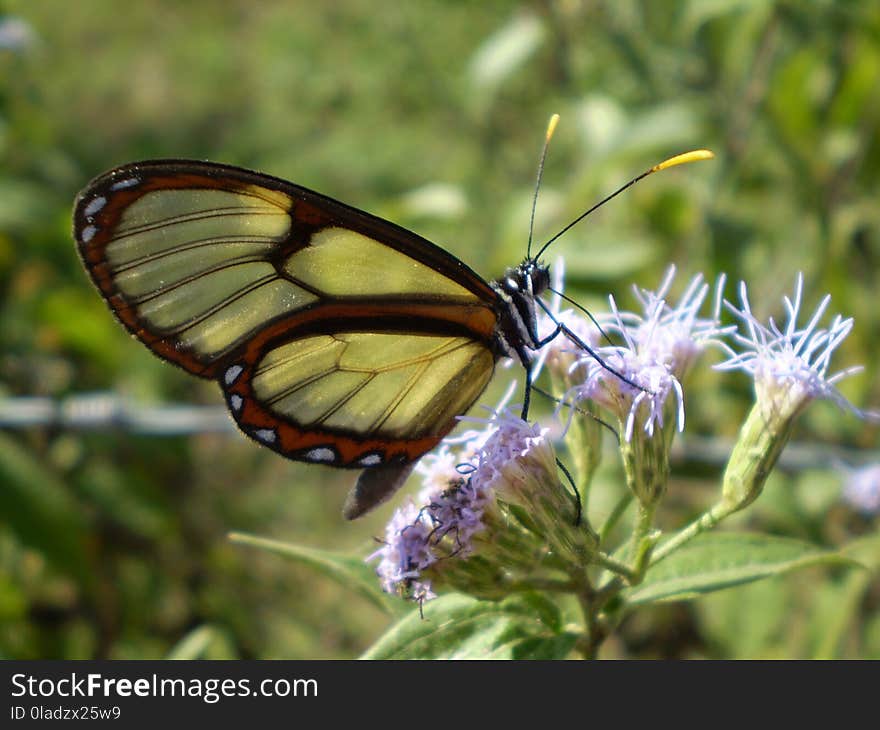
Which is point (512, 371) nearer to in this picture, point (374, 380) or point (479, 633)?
point (374, 380)

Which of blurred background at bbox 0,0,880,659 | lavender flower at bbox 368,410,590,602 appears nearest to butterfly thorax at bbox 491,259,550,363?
lavender flower at bbox 368,410,590,602

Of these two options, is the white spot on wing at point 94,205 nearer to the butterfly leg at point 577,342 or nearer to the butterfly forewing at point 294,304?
the butterfly forewing at point 294,304

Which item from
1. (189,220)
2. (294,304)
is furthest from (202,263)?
(294,304)

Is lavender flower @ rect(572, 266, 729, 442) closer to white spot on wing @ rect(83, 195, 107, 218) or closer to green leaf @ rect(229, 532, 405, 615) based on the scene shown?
green leaf @ rect(229, 532, 405, 615)

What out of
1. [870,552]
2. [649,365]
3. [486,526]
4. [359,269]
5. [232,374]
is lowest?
[486,526]

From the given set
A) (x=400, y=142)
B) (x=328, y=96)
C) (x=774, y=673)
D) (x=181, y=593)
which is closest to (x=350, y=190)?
(x=400, y=142)

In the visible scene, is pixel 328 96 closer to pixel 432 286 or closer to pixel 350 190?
pixel 350 190
